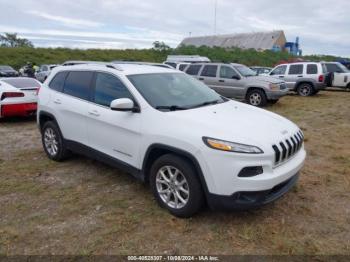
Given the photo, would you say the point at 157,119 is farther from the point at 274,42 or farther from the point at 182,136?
the point at 274,42

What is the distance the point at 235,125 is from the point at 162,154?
0.92 metres

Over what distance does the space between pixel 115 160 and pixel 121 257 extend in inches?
61.1

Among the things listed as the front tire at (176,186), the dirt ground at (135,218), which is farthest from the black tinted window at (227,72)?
the front tire at (176,186)

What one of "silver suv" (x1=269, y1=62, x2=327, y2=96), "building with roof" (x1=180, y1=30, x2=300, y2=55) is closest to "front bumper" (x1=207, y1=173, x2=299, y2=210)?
"silver suv" (x1=269, y1=62, x2=327, y2=96)

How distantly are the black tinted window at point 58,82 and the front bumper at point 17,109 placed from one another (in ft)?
12.8

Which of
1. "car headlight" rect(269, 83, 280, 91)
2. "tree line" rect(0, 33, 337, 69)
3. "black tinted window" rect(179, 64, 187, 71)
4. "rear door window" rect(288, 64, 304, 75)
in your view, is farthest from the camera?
"tree line" rect(0, 33, 337, 69)

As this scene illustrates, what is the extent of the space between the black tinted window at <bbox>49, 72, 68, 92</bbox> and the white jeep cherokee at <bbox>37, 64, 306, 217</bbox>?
0.13m

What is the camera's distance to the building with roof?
176 ft

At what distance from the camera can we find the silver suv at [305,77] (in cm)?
1562

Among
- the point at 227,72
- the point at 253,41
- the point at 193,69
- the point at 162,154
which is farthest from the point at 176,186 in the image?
the point at 253,41

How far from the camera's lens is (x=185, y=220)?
12.3 feet

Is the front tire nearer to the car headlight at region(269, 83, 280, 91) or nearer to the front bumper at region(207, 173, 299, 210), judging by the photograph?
the front bumper at region(207, 173, 299, 210)

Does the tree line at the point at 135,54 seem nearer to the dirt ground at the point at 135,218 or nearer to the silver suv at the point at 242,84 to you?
the silver suv at the point at 242,84

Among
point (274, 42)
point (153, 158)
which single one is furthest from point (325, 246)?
point (274, 42)
